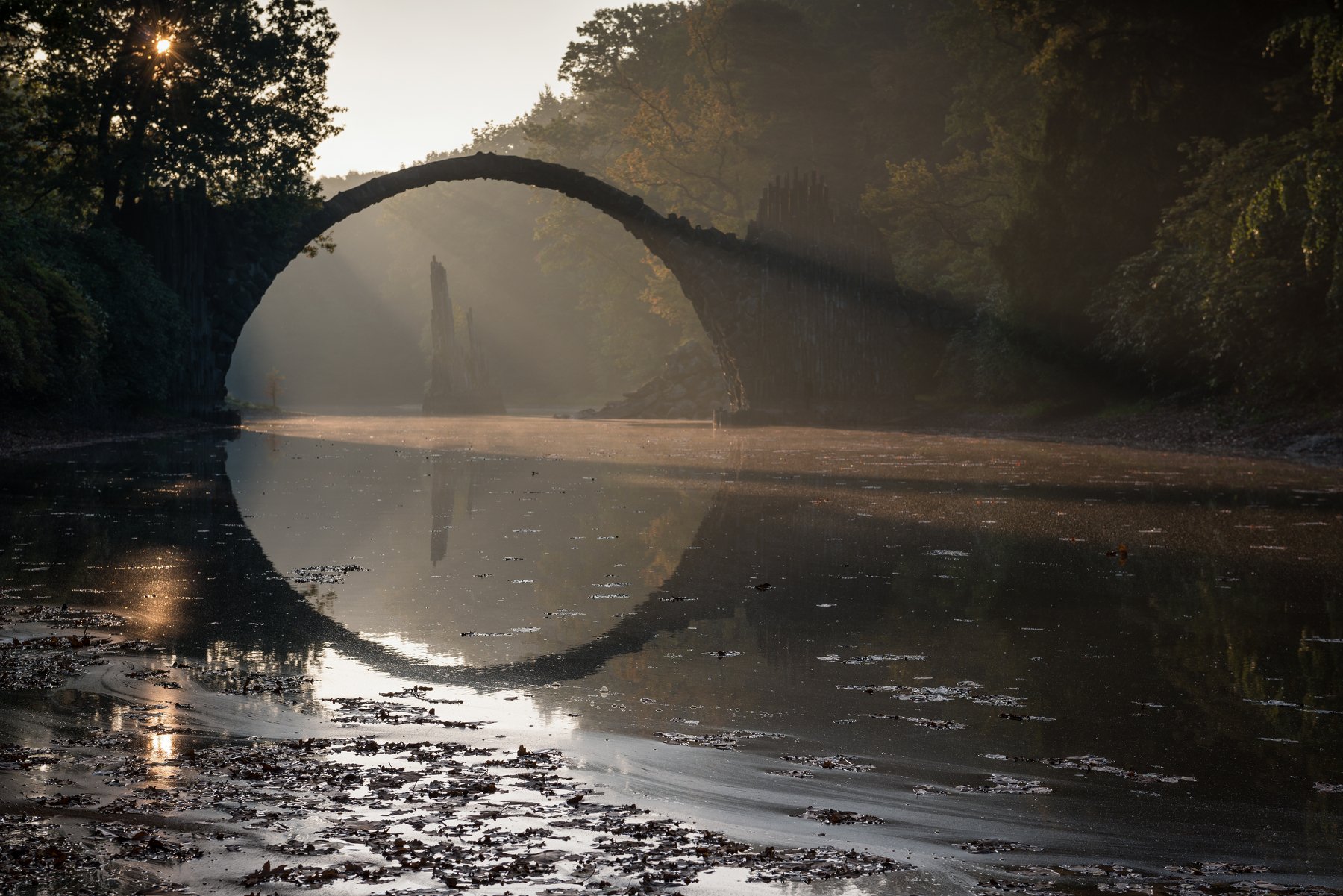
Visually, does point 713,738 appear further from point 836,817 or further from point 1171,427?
point 1171,427

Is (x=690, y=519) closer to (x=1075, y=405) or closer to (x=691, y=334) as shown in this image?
(x=1075, y=405)

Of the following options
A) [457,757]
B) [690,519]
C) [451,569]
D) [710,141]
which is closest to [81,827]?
[457,757]

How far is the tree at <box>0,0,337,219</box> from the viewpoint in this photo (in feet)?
92.8

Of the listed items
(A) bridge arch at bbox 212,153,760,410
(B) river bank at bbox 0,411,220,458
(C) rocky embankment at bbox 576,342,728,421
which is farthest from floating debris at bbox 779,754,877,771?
(C) rocky embankment at bbox 576,342,728,421

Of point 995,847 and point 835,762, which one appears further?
point 835,762

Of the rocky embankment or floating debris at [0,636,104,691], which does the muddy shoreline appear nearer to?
floating debris at [0,636,104,691]

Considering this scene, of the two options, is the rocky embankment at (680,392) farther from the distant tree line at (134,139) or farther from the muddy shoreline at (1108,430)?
the distant tree line at (134,139)

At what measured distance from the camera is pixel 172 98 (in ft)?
97.5

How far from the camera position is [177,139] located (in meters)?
29.9

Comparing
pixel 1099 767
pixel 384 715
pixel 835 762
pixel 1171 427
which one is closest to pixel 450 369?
pixel 1171 427

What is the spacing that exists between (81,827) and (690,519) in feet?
30.8

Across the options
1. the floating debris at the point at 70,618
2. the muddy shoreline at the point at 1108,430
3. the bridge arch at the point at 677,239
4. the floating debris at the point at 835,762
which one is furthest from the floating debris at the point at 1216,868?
the bridge arch at the point at 677,239

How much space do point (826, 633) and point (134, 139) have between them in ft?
87.8

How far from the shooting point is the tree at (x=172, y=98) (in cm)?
2828
